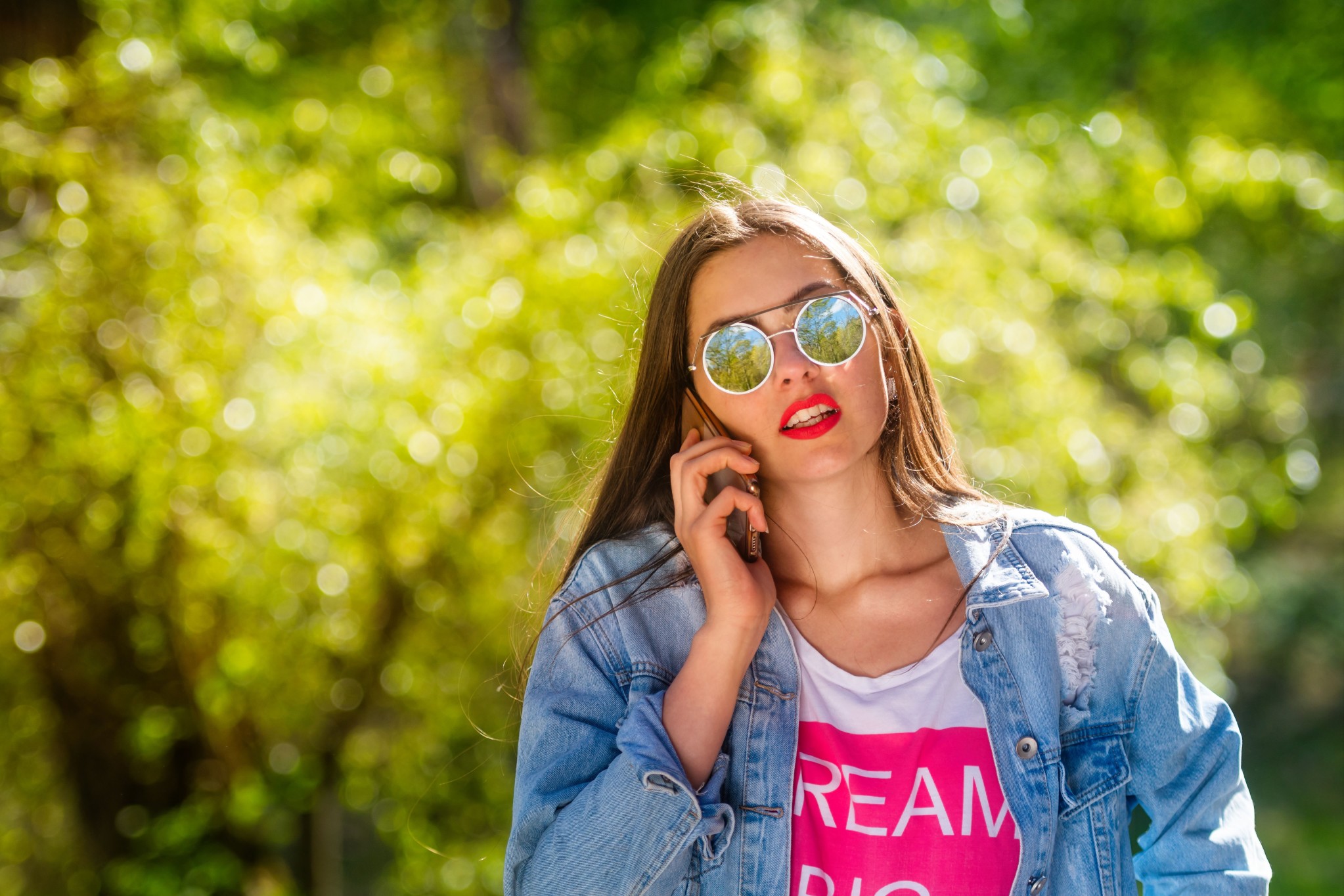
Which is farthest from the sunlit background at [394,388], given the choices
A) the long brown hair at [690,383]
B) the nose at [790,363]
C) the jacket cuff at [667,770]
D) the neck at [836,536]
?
the jacket cuff at [667,770]

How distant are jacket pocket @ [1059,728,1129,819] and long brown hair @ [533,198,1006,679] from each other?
0.37 meters

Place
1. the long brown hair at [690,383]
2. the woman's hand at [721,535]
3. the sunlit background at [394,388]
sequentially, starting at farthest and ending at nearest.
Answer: the sunlit background at [394,388] → the long brown hair at [690,383] → the woman's hand at [721,535]

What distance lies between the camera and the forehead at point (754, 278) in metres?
1.65

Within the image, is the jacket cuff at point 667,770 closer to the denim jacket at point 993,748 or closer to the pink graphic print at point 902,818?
the denim jacket at point 993,748

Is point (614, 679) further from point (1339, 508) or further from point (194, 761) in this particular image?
point (1339, 508)

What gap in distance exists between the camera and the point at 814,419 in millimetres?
1649

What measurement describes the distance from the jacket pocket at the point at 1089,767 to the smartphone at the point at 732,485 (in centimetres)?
54

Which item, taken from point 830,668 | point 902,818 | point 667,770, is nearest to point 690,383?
point 830,668

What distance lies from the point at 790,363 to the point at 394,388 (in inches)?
82.6

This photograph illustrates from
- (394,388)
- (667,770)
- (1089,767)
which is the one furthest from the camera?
(394,388)

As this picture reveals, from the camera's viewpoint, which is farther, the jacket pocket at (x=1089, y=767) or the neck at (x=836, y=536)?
the neck at (x=836, y=536)

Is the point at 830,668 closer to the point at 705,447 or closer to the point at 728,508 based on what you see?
the point at 728,508

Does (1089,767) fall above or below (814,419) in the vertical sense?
below

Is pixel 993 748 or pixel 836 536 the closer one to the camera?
pixel 993 748
